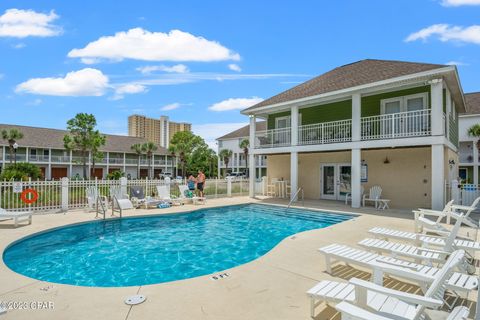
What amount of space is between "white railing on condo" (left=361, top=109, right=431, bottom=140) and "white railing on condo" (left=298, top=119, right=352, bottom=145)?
3.60 feet

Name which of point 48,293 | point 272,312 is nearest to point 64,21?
point 48,293

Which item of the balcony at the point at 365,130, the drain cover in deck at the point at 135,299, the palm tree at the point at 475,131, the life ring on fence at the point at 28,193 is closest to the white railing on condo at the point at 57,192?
the life ring on fence at the point at 28,193

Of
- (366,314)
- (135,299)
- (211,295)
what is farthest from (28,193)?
(366,314)

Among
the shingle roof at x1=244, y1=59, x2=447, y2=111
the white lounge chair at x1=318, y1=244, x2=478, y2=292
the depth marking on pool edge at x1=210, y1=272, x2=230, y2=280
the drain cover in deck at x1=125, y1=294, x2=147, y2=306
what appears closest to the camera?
the white lounge chair at x1=318, y1=244, x2=478, y2=292

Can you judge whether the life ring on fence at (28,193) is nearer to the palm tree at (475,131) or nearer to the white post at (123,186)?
the white post at (123,186)

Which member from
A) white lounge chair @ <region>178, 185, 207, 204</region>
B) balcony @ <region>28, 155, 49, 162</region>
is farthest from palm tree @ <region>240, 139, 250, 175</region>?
white lounge chair @ <region>178, 185, 207, 204</region>

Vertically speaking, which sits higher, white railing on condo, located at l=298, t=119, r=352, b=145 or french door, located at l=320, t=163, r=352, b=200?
white railing on condo, located at l=298, t=119, r=352, b=145

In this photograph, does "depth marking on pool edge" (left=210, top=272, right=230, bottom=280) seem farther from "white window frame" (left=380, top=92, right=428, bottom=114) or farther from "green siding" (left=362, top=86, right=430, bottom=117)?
"green siding" (left=362, top=86, right=430, bottom=117)

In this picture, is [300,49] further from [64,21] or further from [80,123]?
[80,123]

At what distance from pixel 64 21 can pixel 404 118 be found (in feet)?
47.9

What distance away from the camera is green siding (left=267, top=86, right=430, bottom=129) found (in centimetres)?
1439

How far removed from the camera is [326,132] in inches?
656

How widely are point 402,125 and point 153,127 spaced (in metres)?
106

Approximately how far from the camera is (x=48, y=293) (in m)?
4.09
